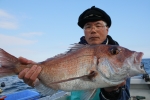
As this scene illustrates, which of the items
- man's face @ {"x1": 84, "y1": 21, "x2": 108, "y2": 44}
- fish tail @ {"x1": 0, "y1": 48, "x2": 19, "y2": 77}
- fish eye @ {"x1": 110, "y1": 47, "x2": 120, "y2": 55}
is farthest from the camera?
man's face @ {"x1": 84, "y1": 21, "x2": 108, "y2": 44}

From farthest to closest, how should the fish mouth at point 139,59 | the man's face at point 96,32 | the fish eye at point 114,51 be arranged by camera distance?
the man's face at point 96,32 → the fish eye at point 114,51 → the fish mouth at point 139,59

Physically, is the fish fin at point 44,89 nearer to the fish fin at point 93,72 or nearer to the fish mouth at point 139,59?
the fish fin at point 93,72

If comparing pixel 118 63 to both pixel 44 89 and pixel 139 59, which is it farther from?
pixel 44 89

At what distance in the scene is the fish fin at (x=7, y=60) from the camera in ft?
7.81

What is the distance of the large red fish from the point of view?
6.72 feet

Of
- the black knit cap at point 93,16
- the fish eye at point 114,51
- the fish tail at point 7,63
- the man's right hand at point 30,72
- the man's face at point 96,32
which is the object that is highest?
the black knit cap at point 93,16

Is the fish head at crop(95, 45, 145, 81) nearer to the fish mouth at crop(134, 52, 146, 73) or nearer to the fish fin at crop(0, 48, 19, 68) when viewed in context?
the fish mouth at crop(134, 52, 146, 73)

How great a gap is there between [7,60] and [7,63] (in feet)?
0.15

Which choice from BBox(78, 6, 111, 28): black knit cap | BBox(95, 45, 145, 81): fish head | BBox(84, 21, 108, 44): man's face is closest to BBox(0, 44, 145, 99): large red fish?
BBox(95, 45, 145, 81): fish head

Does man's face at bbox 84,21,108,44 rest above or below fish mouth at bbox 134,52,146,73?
above

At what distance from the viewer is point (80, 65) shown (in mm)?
2174

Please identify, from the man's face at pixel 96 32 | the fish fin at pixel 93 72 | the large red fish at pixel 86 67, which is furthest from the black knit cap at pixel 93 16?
the fish fin at pixel 93 72

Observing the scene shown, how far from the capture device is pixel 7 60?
242 centimetres

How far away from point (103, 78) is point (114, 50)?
16.1 inches
